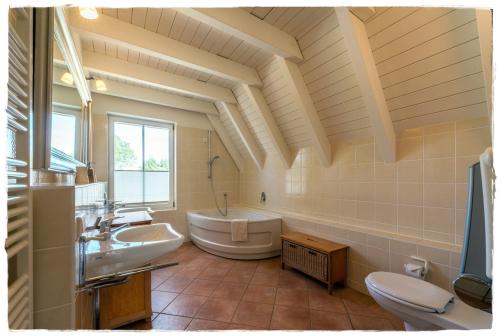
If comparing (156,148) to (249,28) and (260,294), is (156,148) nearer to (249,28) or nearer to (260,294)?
(249,28)

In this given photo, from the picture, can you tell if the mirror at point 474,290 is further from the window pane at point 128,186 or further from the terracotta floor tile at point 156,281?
the window pane at point 128,186

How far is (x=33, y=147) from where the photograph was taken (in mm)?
829

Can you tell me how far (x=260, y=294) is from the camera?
2.23 meters

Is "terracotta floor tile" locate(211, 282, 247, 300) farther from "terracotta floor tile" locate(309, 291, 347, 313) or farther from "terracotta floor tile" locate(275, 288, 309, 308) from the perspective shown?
"terracotta floor tile" locate(309, 291, 347, 313)

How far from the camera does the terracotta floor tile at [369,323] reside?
5.65 feet

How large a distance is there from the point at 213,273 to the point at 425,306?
217 cm

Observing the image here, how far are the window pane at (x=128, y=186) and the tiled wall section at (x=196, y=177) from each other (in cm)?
47

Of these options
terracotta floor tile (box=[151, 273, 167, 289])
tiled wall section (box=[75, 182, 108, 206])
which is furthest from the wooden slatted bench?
tiled wall section (box=[75, 182, 108, 206])

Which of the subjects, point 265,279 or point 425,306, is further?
point 265,279

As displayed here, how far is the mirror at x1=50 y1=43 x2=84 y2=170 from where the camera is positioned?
1213 millimetres

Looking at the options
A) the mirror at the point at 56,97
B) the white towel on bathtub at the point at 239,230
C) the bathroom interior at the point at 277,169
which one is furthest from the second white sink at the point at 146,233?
the white towel on bathtub at the point at 239,230

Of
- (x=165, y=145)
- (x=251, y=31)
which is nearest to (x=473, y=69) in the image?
(x=251, y=31)

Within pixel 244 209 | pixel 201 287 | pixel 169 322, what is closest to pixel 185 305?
pixel 169 322

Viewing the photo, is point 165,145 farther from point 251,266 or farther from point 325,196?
point 325,196
